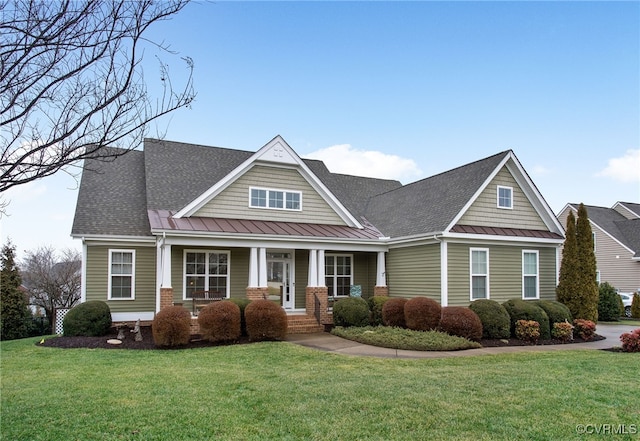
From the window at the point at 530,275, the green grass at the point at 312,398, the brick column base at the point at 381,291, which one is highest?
the window at the point at 530,275

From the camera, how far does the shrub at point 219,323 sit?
42.9ft

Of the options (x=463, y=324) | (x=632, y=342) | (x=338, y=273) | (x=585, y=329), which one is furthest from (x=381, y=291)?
(x=632, y=342)

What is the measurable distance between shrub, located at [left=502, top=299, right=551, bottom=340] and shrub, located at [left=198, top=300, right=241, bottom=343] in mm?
8705

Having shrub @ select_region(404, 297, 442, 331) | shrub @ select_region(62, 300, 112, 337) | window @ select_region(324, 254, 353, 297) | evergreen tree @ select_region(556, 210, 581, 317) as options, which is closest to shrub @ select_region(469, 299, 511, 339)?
shrub @ select_region(404, 297, 442, 331)

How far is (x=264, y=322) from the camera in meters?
13.4

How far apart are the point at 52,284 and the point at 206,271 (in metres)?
10.3

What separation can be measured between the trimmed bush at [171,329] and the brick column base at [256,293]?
321 centimetres

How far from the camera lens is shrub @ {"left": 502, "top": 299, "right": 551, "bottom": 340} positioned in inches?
572

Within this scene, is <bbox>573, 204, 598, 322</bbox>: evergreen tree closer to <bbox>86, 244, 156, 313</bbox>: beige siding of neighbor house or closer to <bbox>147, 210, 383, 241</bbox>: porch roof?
<bbox>147, 210, 383, 241</bbox>: porch roof

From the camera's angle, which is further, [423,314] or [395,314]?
[395,314]

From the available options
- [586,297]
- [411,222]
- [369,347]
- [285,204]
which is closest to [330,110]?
[285,204]

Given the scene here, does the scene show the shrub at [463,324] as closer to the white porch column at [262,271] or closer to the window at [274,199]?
the white porch column at [262,271]

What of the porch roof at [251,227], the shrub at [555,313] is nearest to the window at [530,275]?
the shrub at [555,313]

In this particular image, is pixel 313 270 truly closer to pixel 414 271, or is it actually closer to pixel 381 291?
pixel 381 291
